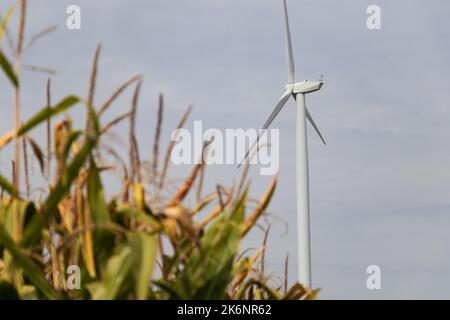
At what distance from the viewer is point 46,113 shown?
2.40 meters

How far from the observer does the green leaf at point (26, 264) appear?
2.33 m

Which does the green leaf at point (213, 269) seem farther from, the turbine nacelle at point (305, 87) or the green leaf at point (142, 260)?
the turbine nacelle at point (305, 87)

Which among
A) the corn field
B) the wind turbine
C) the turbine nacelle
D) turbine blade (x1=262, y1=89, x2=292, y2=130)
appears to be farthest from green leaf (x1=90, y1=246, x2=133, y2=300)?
the turbine nacelle

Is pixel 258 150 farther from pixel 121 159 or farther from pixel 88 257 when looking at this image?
pixel 88 257

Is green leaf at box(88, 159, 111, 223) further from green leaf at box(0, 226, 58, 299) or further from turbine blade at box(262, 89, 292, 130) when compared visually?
turbine blade at box(262, 89, 292, 130)

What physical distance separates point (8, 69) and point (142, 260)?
85cm

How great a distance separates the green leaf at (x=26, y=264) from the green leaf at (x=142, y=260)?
1.46ft

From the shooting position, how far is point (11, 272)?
106 inches

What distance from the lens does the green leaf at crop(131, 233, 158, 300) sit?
2174mm

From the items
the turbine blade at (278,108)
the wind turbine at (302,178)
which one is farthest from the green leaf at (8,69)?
the turbine blade at (278,108)

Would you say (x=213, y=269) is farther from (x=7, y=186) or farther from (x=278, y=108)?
(x=278, y=108)
